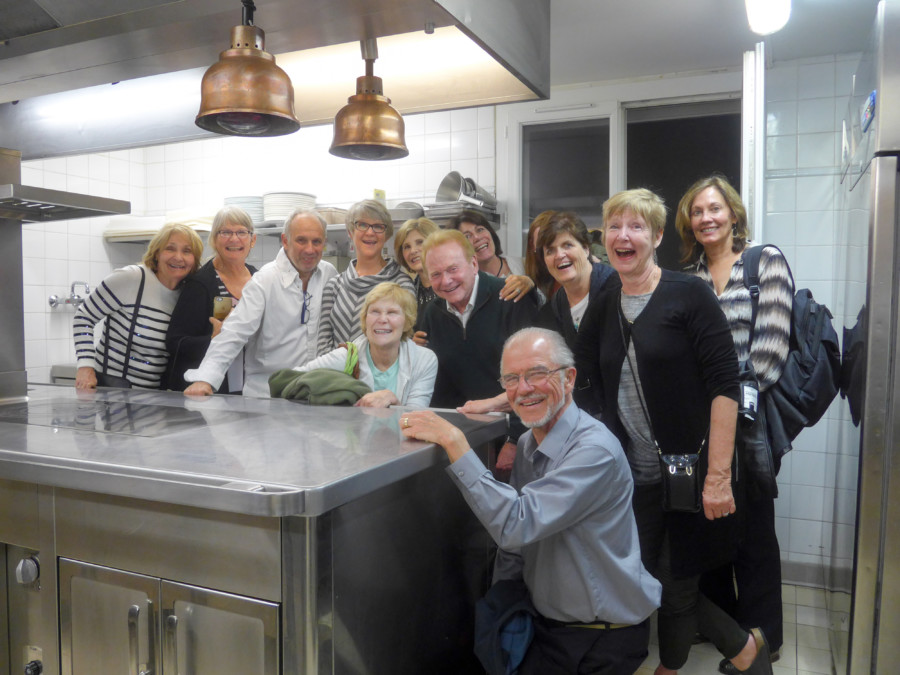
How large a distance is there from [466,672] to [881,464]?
1291mm

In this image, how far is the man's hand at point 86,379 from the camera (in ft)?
9.32

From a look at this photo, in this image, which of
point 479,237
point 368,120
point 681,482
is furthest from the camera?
point 479,237

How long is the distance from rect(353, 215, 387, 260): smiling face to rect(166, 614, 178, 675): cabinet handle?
1.84 meters

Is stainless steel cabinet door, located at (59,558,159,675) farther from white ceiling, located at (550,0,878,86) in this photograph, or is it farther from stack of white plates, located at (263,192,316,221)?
stack of white plates, located at (263,192,316,221)

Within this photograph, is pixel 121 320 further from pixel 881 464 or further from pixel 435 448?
pixel 881 464

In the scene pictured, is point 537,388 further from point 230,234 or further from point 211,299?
point 230,234

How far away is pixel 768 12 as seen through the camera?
2732 millimetres

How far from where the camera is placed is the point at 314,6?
1696 millimetres

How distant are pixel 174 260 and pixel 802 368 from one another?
8.14ft

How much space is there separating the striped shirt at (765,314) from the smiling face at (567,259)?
52 cm

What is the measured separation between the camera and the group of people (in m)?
1.88

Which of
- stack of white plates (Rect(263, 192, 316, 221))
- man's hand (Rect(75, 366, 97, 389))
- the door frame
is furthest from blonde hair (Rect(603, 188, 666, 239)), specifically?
stack of white plates (Rect(263, 192, 316, 221))

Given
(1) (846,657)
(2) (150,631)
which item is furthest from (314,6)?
(1) (846,657)

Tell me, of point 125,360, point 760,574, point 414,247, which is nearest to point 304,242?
point 414,247
